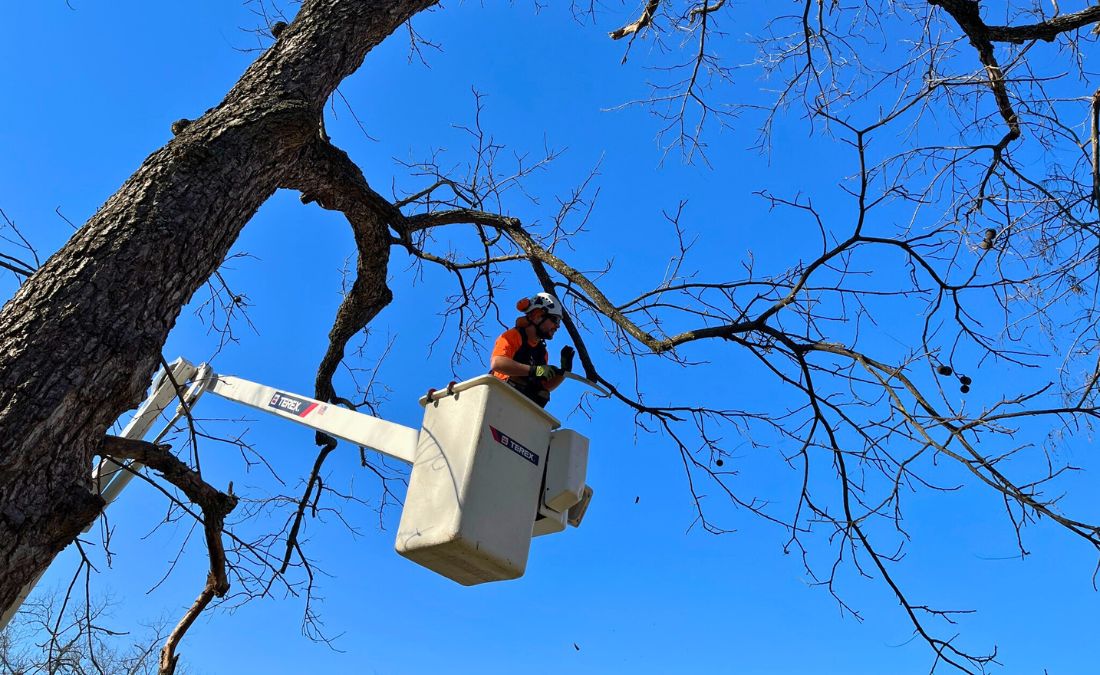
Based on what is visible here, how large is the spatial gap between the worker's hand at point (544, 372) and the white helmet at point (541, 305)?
0.48 metres

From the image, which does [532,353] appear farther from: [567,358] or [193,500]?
[193,500]

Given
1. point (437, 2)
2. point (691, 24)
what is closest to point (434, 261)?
point (437, 2)

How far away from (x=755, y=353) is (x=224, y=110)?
232cm

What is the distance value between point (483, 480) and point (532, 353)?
1055 mm

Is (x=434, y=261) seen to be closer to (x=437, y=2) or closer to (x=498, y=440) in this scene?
(x=437, y=2)

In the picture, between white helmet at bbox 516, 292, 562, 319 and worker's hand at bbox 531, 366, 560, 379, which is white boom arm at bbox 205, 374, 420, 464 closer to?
worker's hand at bbox 531, 366, 560, 379

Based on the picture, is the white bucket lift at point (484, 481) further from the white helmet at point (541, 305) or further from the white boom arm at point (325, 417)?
the white helmet at point (541, 305)

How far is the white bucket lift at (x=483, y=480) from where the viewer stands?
3232 millimetres

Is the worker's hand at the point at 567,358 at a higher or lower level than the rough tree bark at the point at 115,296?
higher

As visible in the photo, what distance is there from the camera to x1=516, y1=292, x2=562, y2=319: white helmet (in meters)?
4.35

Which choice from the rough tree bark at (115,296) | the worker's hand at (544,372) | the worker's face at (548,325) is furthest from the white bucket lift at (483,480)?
the worker's face at (548,325)

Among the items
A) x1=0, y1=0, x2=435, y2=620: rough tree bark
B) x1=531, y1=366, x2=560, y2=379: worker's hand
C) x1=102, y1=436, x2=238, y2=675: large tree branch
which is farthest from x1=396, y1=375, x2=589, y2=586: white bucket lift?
x1=0, y1=0, x2=435, y2=620: rough tree bark

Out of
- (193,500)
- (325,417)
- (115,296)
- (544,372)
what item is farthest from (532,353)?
(115,296)

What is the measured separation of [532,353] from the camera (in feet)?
13.9
